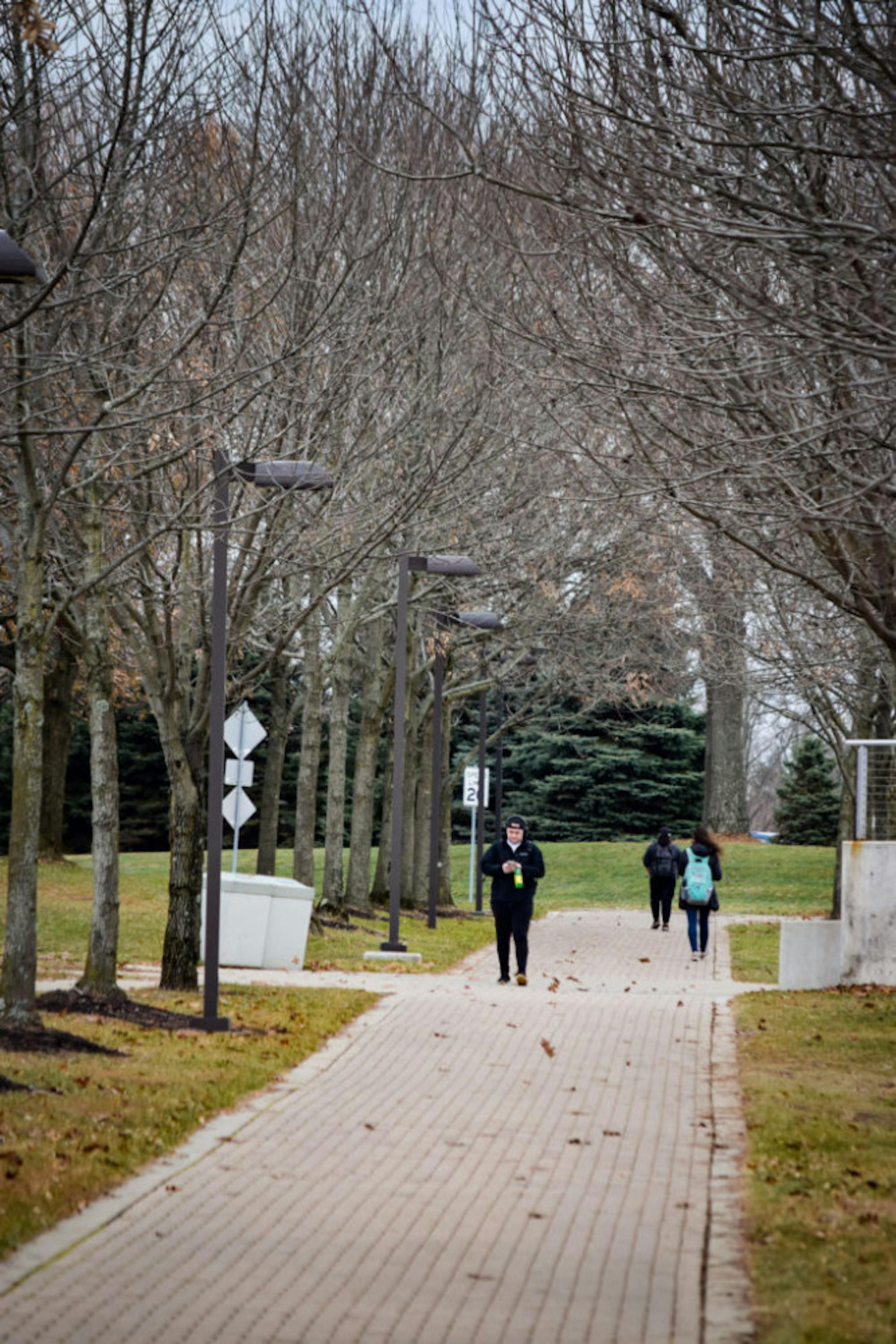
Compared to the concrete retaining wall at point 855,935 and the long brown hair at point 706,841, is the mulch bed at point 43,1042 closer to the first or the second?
the concrete retaining wall at point 855,935

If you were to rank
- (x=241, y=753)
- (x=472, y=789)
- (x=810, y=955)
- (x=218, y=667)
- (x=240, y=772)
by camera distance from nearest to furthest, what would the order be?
(x=218, y=667), (x=810, y=955), (x=241, y=753), (x=240, y=772), (x=472, y=789)

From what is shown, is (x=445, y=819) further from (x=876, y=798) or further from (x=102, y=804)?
(x=102, y=804)

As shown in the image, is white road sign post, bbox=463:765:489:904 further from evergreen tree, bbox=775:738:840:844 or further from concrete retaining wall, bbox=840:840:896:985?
evergreen tree, bbox=775:738:840:844

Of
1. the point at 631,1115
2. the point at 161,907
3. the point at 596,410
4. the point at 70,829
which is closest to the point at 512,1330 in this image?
the point at 631,1115

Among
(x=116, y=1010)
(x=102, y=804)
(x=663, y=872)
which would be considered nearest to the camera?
(x=116, y=1010)

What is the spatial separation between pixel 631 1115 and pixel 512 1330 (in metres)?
4.95

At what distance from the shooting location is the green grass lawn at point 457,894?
23.4 metres

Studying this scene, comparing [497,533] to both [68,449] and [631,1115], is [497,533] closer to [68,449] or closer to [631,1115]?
[68,449]

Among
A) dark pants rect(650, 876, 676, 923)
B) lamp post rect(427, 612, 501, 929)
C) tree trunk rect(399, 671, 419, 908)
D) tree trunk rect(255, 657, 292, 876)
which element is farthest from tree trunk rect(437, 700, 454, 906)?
dark pants rect(650, 876, 676, 923)

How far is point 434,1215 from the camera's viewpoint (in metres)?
7.91

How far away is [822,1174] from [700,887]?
1568 centimetres

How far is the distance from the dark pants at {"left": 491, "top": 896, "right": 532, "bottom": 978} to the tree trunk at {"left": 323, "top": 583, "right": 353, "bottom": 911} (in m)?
6.21

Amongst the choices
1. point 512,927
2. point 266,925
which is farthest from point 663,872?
point 266,925

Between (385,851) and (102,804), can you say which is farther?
(385,851)
